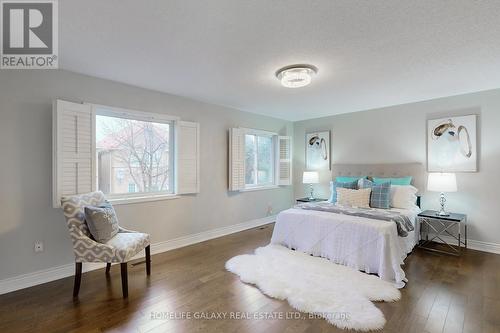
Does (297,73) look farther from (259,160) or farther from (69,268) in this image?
(69,268)

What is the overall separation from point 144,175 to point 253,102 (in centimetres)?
221

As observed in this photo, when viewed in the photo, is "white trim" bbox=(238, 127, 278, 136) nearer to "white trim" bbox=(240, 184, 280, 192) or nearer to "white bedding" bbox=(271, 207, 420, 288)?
"white trim" bbox=(240, 184, 280, 192)

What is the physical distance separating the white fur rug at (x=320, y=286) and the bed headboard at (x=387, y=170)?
2299 millimetres

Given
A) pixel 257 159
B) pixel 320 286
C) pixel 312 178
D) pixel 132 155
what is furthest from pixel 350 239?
pixel 132 155

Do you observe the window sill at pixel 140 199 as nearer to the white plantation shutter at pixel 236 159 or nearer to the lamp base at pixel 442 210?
the white plantation shutter at pixel 236 159

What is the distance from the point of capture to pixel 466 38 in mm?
2102

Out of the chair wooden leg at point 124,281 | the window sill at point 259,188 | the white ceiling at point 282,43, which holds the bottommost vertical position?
the chair wooden leg at point 124,281

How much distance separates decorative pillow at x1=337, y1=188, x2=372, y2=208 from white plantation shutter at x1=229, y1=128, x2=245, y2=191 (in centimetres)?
185

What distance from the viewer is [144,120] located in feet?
11.6

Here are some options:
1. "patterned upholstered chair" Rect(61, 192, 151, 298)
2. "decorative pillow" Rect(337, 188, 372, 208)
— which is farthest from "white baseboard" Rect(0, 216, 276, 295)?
"decorative pillow" Rect(337, 188, 372, 208)

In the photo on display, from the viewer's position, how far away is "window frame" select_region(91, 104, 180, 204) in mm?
3021

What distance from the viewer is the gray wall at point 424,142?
11.5 ft

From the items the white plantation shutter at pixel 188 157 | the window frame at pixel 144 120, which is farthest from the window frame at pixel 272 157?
the window frame at pixel 144 120

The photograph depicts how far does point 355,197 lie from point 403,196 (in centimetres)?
72
